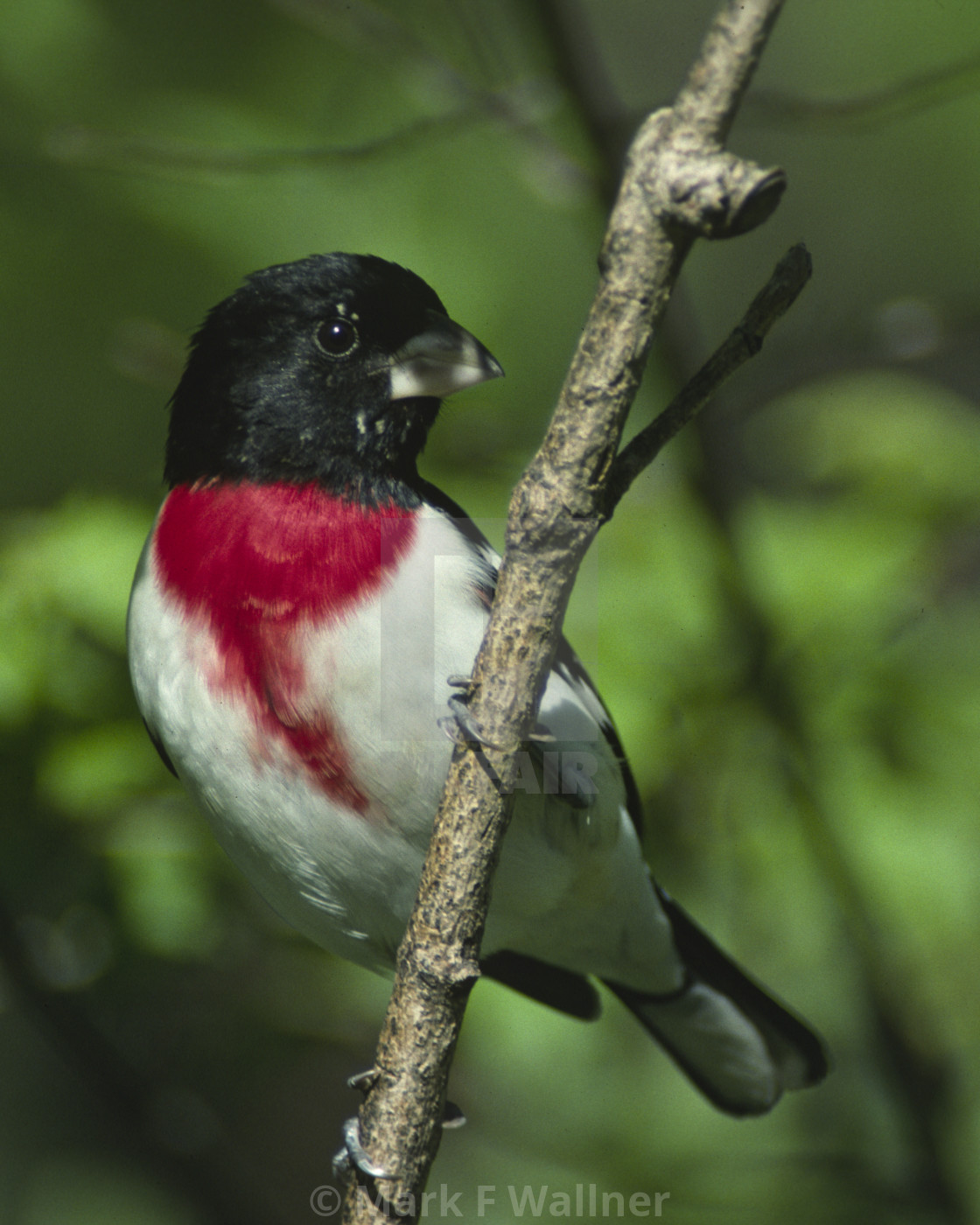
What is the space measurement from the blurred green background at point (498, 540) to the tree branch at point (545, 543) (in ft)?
3.75

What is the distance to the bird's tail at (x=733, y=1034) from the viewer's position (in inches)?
123

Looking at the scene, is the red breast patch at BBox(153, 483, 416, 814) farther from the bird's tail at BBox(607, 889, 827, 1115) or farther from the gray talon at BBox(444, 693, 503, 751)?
the bird's tail at BBox(607, 889, 827, 1115)

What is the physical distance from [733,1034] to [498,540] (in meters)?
1.46

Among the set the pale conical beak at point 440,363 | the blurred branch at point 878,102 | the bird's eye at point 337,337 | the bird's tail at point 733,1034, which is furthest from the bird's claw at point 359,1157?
the blurred branch at point 878,102

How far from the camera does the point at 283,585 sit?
2.11m

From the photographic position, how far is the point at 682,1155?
326cm

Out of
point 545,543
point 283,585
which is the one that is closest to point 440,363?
point 283,585

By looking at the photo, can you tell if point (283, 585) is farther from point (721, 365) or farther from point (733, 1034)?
point (733, 1034)

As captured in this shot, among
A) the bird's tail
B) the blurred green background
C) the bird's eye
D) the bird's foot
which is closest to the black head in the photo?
the bird's eye

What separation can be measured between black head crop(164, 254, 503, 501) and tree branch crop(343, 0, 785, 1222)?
0.76m

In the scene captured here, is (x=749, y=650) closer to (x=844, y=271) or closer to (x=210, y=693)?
(x=210, y=693)

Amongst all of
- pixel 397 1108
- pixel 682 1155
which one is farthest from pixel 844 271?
pixel 397 1108

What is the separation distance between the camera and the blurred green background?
9.26 ft

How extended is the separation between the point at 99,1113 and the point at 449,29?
3.55 m
